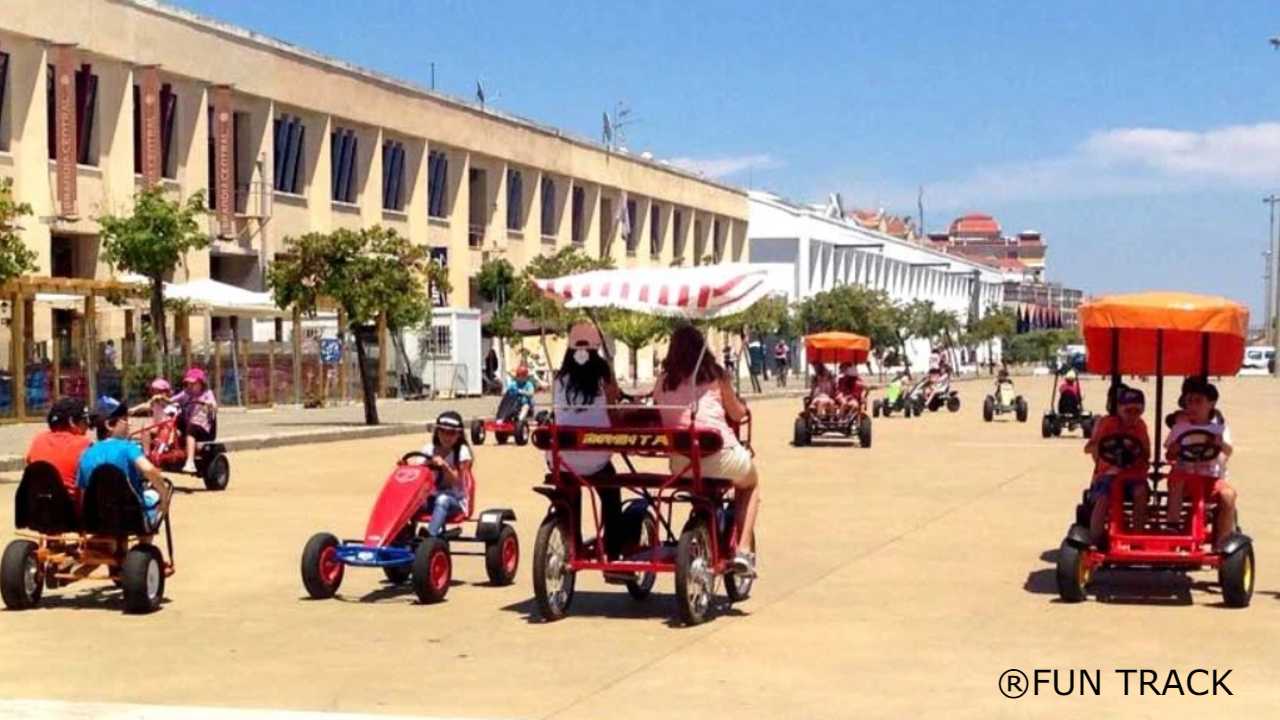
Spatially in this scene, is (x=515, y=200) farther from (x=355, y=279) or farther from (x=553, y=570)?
(x=553, y=570)

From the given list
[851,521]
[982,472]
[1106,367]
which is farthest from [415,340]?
[1106,367]

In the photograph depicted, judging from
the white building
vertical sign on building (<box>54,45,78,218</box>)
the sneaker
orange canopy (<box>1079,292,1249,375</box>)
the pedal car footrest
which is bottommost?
→ the pedal car footrest

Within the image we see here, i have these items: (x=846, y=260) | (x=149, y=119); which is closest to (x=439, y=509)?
(x=149, y=119)

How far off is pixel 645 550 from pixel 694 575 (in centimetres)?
76

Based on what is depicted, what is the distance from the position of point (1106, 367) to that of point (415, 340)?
131 feet

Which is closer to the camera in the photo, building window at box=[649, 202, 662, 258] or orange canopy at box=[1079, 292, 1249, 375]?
orange canopy at box=[1079, 292, 1249, 375]

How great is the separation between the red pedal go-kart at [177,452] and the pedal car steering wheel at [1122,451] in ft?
34.2

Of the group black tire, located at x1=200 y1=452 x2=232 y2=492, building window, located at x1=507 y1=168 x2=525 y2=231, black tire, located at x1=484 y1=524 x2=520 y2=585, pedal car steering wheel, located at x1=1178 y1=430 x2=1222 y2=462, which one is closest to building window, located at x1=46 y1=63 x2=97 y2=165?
black tire, located at x1=200 y1=452 x2=232 y2=492

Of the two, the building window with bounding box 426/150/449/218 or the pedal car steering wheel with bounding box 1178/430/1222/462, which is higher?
the building window with bounding box 426/150/449/218

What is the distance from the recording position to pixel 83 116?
4219cm

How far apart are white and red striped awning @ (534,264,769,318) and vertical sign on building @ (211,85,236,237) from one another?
3700 cm

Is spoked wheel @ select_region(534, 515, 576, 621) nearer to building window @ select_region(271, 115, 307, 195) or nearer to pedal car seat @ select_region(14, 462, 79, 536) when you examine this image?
pedal car seat @ select_region(14, 462, 79, 536)

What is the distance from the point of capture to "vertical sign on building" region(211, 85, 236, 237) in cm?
4709

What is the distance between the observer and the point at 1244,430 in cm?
3722
